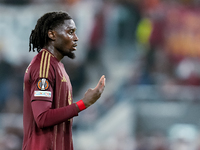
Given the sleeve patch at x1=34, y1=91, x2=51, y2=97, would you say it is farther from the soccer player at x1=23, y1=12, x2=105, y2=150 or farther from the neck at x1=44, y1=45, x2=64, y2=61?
the neck at x1=44, y1=45, x2=64, y2=61

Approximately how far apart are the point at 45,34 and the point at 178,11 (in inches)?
339

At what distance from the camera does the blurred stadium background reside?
9.38 meters

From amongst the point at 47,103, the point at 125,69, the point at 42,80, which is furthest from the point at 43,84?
the point at 125,69

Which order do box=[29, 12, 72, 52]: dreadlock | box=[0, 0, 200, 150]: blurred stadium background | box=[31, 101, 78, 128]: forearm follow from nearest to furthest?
box=[31, 101, 78, 128]: forearm
box=[29, 12, 72, 52]: dreadlock
box=[0, 0, 200, 150]: blurred stadium background

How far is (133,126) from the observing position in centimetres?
953

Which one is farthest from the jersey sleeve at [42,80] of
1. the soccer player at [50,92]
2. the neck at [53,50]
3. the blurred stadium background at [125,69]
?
the blurred stadium background at [125,69]

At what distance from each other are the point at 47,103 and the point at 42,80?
188 millimetres

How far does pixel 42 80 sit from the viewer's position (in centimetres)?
345

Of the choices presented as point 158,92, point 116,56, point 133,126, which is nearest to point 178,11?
A: point 116,56

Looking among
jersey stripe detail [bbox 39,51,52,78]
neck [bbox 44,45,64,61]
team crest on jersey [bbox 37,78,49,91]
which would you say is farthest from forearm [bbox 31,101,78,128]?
neck [bbox 44,45,64,61]

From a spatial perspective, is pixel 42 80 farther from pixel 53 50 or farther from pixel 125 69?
pixel 125 69

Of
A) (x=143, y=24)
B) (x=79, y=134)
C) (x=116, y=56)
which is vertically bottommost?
(x=79, y=134)

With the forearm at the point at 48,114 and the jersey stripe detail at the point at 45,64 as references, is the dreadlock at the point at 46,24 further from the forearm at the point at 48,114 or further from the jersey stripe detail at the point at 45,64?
the forearm at the point at 48,114

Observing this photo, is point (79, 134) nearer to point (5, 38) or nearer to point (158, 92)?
point (158, 92)
